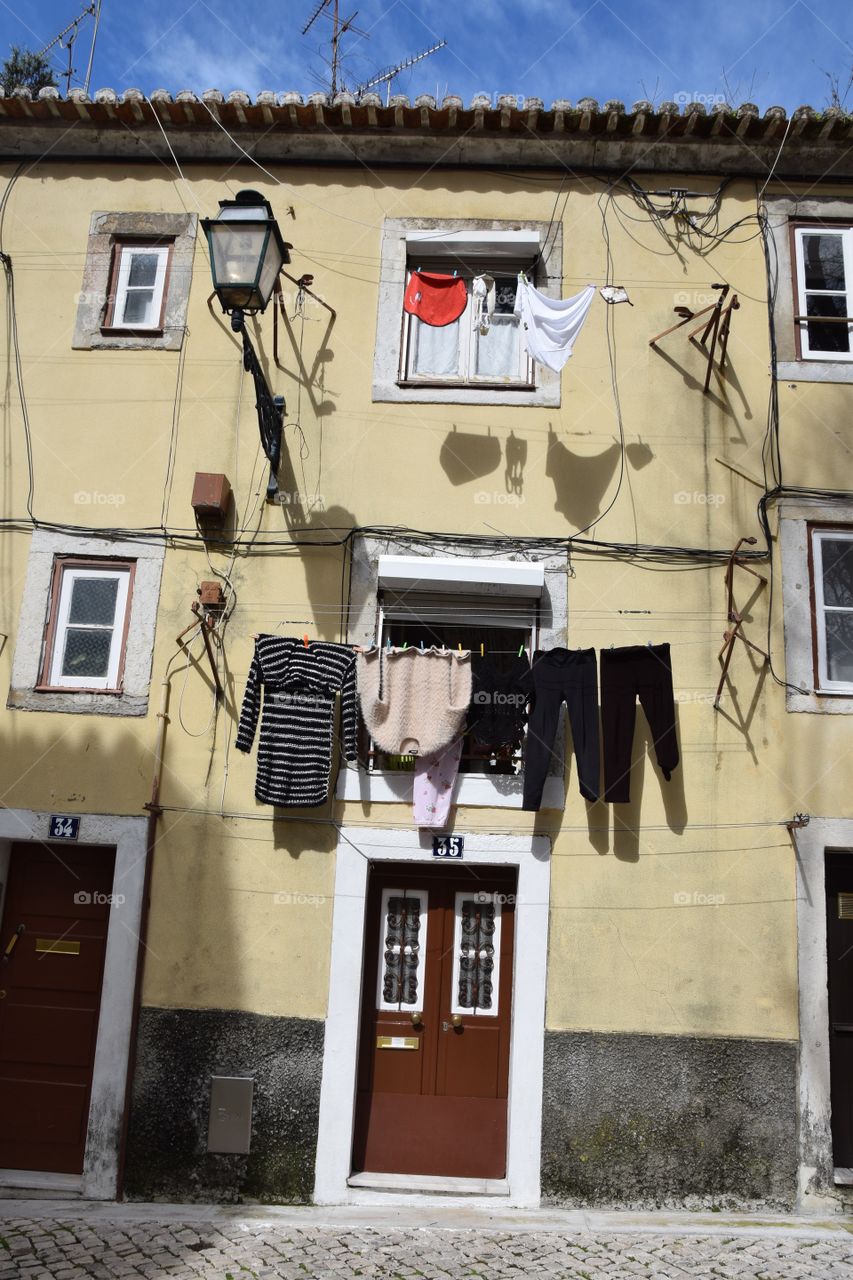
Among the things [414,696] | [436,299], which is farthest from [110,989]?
[436,299]

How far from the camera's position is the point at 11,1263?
17.3 feet

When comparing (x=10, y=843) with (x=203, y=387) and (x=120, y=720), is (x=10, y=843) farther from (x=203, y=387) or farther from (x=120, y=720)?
(x=203, y=387)

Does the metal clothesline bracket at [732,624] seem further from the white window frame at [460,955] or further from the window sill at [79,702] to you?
the window sill at [79,702]

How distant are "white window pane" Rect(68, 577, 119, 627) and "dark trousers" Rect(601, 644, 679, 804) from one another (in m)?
3.57

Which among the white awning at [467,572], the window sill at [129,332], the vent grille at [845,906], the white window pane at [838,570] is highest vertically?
the window sill at [129,332]

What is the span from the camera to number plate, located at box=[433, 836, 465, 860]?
22.5 ft

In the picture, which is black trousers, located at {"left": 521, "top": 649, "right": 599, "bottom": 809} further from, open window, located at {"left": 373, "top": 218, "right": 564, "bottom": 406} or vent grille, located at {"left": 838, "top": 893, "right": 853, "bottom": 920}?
open window, located at {"left": 373, "top": 218, "right": 564, "bottom": 406}

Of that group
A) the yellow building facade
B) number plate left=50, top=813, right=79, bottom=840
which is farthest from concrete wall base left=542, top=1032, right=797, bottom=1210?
number plate left=50, top=813, right=79, bottom=840

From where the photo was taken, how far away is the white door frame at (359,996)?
646cm

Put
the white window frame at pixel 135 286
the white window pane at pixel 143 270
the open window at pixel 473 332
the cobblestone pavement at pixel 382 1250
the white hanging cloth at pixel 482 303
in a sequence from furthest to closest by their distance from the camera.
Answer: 1. the white window pane at pixel 143 270
2. the white window frame at pixel 135 286
3. the open window at pixel 473 332
4. the white hanging cloth at pixel 482 303
5. the cobblestone pavement at pixel 382 1250

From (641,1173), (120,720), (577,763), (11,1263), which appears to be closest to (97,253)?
(120,720)

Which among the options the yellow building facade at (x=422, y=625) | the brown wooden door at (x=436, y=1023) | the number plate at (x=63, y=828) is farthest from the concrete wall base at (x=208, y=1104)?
the number plate at (x=63, y=828)

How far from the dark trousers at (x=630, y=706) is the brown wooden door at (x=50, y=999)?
3617 mm

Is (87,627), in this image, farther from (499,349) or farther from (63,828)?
(499,349)
